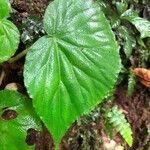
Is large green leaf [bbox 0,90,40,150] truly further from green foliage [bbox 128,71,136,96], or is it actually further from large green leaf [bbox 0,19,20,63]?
green foliage [bbox 128,71,136,96]

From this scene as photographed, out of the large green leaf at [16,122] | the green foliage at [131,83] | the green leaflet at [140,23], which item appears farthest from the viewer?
the green foliage at [131,83]

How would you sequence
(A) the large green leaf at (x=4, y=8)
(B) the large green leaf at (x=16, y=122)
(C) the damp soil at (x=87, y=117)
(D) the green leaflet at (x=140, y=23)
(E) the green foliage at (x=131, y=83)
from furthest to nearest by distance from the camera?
(E) the green foliage at (x=131, y=83) → (D) the green leaflet at (x=140, y=23) → (C) the damp soil at (x=87, y=117) → (B) the large green leaf at (x=16, y=122) → (A) the large green leaf at (x=4, y=8)

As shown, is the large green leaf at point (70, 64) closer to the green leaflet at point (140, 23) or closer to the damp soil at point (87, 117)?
the damp soil at point (87, 117)

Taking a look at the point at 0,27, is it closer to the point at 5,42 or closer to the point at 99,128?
the point at 5,42

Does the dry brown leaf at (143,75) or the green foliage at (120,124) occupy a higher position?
the dry brown leaf at (143,75)

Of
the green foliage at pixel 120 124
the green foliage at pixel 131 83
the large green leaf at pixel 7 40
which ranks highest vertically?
the large green leaf at pixel 7 40

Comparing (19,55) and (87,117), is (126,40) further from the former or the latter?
(19,55)

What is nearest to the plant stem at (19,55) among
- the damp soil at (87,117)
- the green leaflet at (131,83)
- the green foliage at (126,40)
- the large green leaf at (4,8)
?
the damp soil at (87,117)

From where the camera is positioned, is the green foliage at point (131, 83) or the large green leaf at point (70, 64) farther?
the green foliage at point (131, 83)
